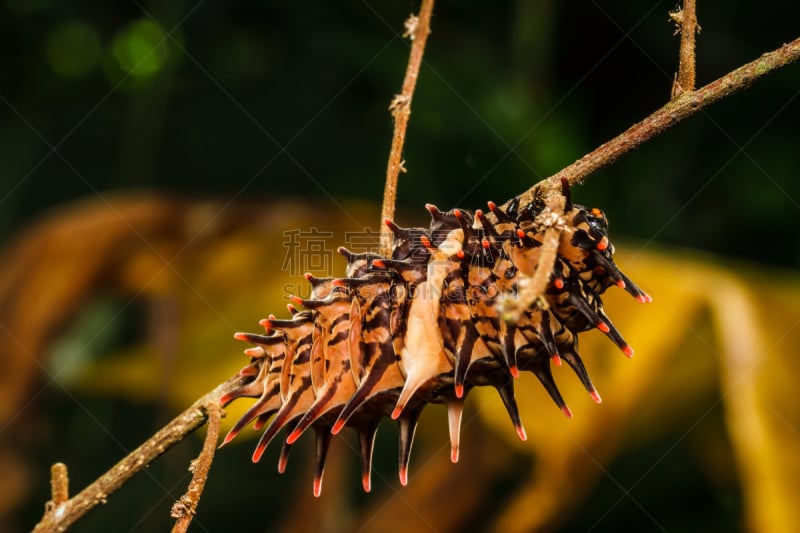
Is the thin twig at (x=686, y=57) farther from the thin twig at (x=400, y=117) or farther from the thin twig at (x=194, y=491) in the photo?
the thin twig at (x=194, y=491)

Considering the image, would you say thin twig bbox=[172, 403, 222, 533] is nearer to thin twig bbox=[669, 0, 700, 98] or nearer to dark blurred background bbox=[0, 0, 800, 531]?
thin twig bbox=[669, 0, 700, 98]

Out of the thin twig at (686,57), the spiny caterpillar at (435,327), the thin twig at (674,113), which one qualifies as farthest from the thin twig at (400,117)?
the thin twig at (686,57)

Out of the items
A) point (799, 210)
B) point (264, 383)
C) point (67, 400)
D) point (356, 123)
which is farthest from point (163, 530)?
point (799, 210)

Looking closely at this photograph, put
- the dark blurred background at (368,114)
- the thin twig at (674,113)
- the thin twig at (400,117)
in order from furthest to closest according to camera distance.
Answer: the dark blurred background at (368,114) < the thin twig at (400,117) < the thin twig at (674,113)

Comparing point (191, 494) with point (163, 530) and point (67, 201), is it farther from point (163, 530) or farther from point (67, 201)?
point (67, 201)

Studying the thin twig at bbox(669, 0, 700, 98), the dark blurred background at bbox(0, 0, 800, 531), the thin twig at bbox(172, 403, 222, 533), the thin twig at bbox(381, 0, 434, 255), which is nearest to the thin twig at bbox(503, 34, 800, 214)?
the thin twig at bbox(669, 0, 700, 98)

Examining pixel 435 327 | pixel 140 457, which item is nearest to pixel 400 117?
pixel 435 327

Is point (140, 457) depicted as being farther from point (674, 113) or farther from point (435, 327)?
point (674, 113)

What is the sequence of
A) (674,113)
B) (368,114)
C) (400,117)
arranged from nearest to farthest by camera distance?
(674,113) → (400,117) → (368,114)
